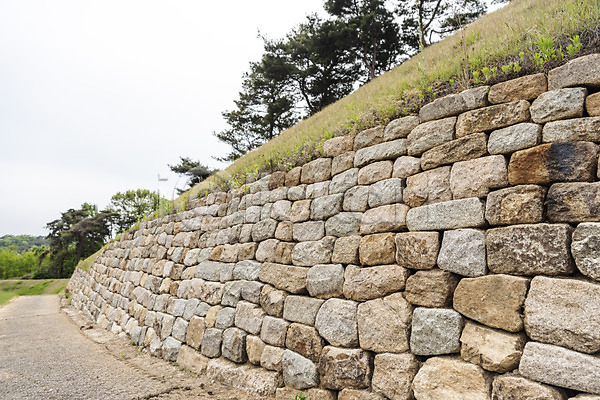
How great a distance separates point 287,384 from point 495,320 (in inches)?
78.6

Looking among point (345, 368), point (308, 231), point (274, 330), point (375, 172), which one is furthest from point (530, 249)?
point (274, 330)

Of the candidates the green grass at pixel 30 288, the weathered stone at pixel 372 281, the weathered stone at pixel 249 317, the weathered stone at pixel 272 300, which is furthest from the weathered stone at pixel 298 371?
the green grass at pixel 30 288

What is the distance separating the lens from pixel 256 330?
3.79m

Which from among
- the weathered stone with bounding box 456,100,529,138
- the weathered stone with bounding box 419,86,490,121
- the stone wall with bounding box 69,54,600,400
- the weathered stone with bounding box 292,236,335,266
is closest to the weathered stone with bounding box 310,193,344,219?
the stone wall with bounding box 69,54,600,400

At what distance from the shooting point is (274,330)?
140 inches

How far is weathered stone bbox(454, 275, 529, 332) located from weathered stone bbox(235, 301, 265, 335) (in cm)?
217

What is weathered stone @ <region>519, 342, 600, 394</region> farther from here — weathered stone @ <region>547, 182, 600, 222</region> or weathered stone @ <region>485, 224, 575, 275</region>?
weathered stone @ <region>547, 182, 600, 222</region>

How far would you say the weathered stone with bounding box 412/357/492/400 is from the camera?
2115mm

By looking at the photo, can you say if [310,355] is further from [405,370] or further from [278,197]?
[278,197]

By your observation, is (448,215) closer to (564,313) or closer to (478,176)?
(478,176)

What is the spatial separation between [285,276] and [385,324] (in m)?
1.31

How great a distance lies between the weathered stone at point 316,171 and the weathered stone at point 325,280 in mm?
951

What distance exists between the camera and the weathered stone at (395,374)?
2449 mm

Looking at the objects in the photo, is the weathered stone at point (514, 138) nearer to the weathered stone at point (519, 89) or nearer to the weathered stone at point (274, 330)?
the weathered stone at point (519, 89)
